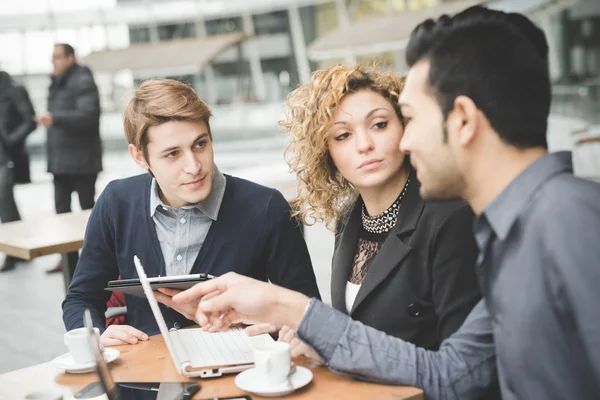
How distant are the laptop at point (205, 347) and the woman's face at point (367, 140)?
494mm

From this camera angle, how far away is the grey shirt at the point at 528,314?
3.48 ft

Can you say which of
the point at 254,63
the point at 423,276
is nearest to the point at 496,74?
the point at 423,276

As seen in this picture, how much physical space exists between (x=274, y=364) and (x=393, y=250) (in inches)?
18.9

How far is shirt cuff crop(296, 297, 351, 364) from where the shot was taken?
1.39 meters

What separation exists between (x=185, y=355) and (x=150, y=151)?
0.79 meters

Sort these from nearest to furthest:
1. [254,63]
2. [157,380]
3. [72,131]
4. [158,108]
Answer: [157,380] < [158,108] < [72,131] < [254,63]

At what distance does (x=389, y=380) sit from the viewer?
1373 mm

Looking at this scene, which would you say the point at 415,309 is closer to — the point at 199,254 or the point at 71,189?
the point at 199,254

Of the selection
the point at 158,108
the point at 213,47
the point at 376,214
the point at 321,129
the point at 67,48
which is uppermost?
the point at 213,47

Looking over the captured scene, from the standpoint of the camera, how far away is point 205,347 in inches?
63.9

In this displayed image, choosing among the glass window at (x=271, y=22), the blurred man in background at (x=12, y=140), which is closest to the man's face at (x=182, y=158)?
the blurred man in background at (x=12, y=140)

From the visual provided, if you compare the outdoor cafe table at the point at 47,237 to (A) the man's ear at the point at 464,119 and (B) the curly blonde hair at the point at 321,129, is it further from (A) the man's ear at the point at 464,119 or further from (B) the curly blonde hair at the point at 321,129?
(A) the man's ear at the point at 464,119

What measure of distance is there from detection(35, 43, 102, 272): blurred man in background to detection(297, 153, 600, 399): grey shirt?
4539mm

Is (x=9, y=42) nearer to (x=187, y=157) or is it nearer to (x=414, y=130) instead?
(x=187, y=157)
